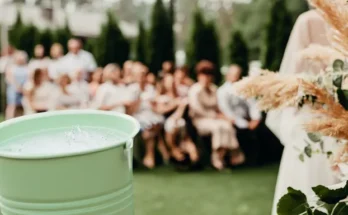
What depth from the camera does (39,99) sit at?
16.3ft

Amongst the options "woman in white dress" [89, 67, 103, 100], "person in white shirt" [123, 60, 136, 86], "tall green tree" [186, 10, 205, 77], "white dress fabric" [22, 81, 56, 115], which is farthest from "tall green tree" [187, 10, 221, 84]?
"white dress fabric" [22, 81, 56, 115]

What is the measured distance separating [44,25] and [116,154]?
170 inches

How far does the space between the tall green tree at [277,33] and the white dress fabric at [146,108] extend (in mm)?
983

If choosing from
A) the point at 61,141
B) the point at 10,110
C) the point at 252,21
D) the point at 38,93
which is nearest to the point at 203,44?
the point at 252,21

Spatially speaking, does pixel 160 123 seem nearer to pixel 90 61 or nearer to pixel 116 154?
pixel 90 61

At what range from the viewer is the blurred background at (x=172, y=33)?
15.8ft

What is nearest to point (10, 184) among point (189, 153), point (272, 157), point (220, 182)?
point (220, 182)

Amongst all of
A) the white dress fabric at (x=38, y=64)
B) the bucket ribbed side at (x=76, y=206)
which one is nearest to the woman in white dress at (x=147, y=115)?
the white dress fabric at (x=38, y=64)

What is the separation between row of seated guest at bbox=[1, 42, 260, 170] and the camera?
191 inches

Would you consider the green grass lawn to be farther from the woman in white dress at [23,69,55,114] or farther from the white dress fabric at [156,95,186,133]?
the woman in white dress at [23,69,55,114]

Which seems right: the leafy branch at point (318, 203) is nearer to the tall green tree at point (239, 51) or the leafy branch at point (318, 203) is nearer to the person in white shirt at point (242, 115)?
the person in white shirt at point (242, 115)

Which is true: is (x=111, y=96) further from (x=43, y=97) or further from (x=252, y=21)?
(x=252, y=21)

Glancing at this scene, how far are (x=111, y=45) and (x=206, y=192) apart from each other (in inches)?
63.8

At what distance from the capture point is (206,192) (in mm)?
4273
